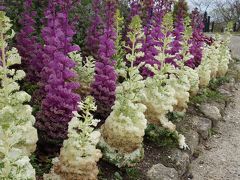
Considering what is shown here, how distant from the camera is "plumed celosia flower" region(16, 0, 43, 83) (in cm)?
734

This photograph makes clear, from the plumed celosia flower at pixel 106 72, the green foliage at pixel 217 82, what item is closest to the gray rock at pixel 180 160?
the plumed celosia flower at pixel 106 72

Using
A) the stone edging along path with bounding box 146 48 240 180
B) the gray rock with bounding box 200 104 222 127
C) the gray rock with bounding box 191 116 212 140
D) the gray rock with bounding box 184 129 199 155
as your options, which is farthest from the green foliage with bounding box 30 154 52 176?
the gray rock with bounding box 200 104 222 127

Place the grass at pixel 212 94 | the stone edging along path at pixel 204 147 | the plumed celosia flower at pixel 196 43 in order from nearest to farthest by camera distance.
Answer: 1. the stone edging along path at pixel 204 147
2. the grass at pixel 212 94
3. the plumed celosia flower at pixel 196 43

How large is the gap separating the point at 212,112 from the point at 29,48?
438 cm

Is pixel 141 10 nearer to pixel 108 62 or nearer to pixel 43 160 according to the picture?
pixel 108 62

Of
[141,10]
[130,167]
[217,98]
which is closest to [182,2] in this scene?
[141,10]

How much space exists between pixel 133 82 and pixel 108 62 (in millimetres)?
779

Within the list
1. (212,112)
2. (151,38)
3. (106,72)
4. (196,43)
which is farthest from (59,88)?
(196,43)

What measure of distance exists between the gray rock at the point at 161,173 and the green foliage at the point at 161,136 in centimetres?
72

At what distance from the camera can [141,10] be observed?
9906 mm

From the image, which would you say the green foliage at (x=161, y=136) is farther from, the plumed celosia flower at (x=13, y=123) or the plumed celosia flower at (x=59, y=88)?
the plumed celosia flower at (x=13, y=123)

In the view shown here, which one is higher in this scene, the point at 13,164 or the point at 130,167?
the point at 13,164

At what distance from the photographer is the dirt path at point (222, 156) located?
7383 millimetres

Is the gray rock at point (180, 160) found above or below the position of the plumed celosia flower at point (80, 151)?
below
